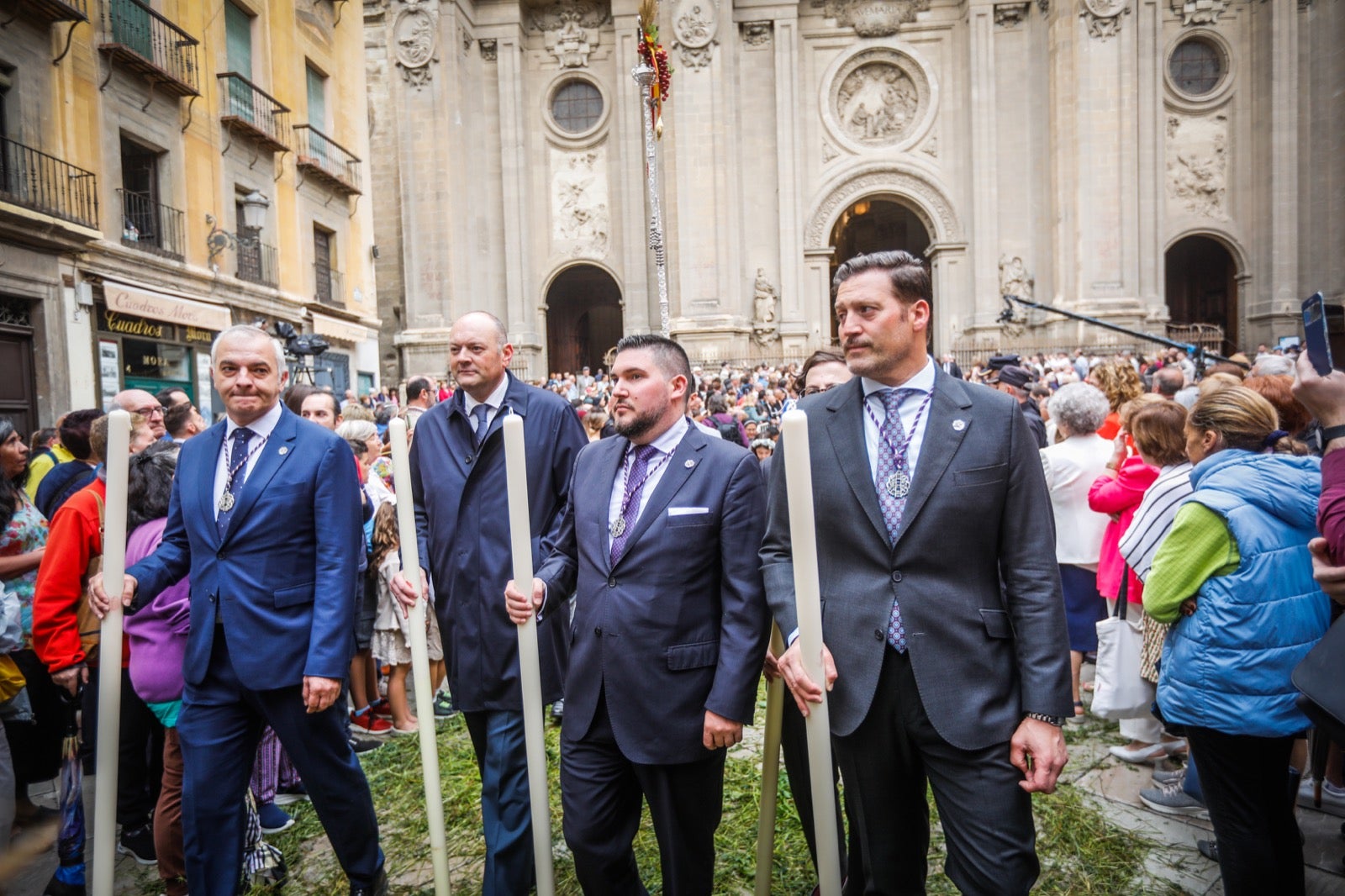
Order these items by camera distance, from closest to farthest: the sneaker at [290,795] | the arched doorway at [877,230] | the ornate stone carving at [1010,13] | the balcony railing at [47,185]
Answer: the sneaker at [290,795] → the balcony railing at [47,185] → the ornate stone carving at [1010,13] → the arched doorway at [877,230]

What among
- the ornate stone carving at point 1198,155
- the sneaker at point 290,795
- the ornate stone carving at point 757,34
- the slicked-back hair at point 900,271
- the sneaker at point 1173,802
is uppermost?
the ornate stone carving at point 757,34

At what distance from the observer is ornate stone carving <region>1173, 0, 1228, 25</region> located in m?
24.8

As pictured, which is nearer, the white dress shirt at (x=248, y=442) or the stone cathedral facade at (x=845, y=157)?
the white dress shirt at (x=248, y=442)

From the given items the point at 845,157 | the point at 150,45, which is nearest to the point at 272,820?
the point at 150,45

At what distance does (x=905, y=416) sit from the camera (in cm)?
253

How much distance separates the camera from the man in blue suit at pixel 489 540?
10.6 feet

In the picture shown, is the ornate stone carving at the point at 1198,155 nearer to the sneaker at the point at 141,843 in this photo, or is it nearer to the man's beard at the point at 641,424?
the man's beard at the point at 641,424

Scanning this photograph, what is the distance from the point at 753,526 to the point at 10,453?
4.12m

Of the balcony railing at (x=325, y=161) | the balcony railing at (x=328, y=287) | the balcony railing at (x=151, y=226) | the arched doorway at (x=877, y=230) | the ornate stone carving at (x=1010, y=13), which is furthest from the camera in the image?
the arched doorway at (x=877, y=230)

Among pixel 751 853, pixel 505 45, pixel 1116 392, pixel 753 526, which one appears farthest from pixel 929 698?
pixel 505 45

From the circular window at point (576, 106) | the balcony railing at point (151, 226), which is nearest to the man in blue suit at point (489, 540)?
the balcony railing at point (151, 226)

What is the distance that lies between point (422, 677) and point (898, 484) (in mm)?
1668

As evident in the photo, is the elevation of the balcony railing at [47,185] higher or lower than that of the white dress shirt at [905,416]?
higher

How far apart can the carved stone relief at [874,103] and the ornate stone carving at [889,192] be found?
1.08 m
